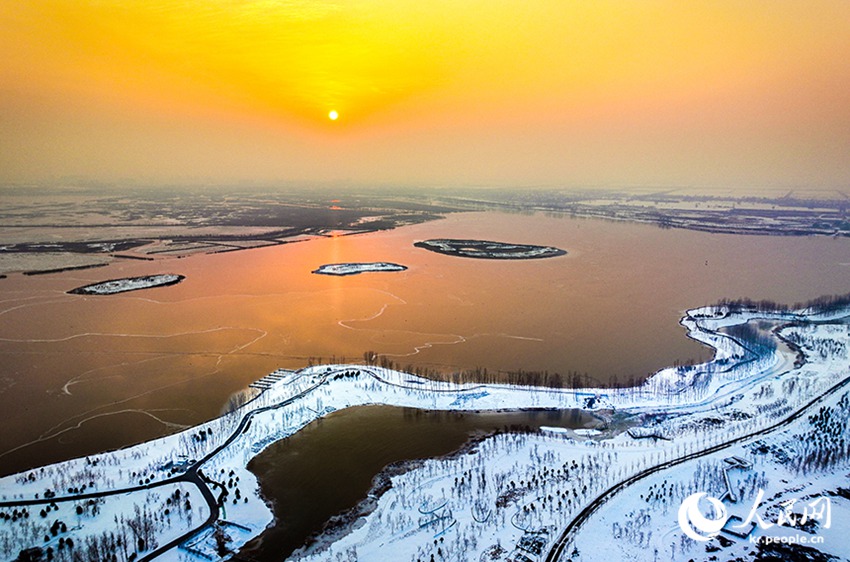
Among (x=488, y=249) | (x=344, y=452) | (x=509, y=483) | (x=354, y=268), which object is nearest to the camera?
(x=509, y=483)

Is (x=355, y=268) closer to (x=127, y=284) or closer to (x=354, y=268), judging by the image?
(x=354, y=268)

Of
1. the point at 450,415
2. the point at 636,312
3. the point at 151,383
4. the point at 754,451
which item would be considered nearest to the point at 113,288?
the point at 151,383

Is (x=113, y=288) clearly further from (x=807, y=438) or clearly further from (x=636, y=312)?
(x=807, y=438)

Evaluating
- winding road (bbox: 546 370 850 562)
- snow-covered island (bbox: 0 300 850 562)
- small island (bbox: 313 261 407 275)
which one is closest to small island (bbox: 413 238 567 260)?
small island (bbox: 313 261 407 275)

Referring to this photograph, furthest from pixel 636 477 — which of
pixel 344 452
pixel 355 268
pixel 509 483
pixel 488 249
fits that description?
pixel 488 249

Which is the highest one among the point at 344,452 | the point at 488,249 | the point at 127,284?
the point at 488,249
